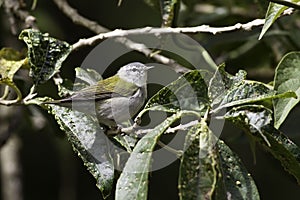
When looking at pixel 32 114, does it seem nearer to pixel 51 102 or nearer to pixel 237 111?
pixel 51 102

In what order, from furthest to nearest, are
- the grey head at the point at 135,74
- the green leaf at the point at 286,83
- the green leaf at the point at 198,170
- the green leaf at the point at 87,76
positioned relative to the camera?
1. the grey head at the point at 135,74
2. the green leaf at the point at 87,76
3. the green leaf at the point at 286,83
4. the green leaf at the point at 198,170

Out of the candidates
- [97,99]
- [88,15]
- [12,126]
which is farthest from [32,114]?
[88,15]

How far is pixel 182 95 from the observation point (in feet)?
3.04

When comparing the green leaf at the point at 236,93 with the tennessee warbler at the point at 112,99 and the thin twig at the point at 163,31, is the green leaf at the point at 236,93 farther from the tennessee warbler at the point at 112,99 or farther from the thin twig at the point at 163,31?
the tennessee warbler at the point at 112,99

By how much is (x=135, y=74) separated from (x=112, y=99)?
0.18 meters

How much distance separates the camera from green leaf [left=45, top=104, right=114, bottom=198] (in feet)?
3.20

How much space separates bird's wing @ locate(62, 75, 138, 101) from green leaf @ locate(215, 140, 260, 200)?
13.5 inches

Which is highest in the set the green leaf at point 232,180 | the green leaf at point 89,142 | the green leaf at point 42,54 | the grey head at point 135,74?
the green leaf at point 42,54

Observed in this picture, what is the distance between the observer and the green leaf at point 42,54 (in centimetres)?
118

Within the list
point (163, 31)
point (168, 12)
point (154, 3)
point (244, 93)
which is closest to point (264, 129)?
point (244, 93)

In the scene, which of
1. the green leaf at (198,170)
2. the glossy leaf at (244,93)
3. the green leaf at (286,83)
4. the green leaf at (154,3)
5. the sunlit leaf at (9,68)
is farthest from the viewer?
the green leaf at (154,3)

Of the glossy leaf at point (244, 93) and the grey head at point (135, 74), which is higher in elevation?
the glossy leaf at point (244, 93)

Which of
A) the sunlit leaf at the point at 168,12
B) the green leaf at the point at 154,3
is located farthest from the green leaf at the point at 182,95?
the green leaf at the point at 154,3

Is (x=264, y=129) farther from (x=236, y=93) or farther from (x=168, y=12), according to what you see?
(x=168, y=12)
